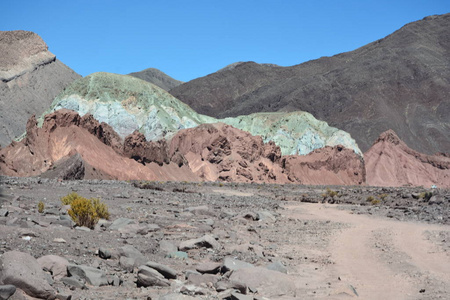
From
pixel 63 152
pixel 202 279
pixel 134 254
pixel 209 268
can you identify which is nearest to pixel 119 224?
pixel 134 254

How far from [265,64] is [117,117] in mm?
130565

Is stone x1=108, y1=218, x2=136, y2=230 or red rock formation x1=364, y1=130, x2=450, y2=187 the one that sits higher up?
stone x1=108, y1=218, x2=136, y2=230

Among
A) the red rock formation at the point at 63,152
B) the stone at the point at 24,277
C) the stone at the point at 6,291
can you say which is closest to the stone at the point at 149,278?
the stone at the point at 24,277

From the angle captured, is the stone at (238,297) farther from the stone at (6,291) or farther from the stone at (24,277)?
the stone at (6,291)

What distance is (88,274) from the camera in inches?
298

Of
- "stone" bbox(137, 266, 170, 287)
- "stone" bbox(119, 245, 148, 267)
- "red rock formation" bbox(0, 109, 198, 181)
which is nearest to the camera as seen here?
"stone" bbox(137, 266, 170, 287)

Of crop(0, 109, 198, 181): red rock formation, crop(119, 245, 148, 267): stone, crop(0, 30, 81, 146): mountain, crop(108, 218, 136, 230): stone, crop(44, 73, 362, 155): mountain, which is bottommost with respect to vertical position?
crop(119, 245, 148, 267): stone

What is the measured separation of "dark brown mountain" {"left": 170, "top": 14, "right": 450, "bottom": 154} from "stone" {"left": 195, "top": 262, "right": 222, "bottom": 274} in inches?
4199

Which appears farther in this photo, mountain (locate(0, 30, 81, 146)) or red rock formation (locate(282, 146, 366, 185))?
mountain (locate(0, 30, 81, 146))

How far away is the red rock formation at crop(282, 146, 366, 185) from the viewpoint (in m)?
72.8

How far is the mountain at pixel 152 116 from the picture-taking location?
7125cm

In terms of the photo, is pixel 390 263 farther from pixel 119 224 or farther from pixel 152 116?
pixel 152 116

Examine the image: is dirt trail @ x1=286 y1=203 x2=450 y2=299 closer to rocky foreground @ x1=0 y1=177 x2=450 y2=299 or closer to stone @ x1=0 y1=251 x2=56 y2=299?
rocky foreground @ x1=0 y1=177 x2=450 y2=299

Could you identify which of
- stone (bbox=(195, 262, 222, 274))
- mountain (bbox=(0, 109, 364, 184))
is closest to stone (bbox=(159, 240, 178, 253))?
stone (bbox=(195, 262, 222, 274))
